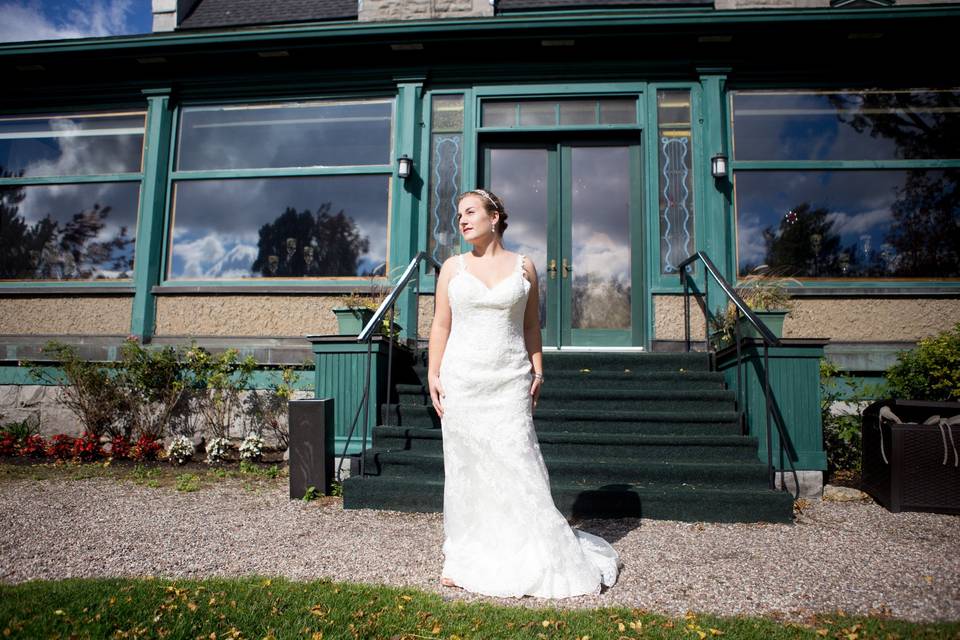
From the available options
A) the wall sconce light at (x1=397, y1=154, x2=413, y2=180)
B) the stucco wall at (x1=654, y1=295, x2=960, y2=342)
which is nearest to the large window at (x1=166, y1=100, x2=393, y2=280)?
the wall sconce light at (x1=397, y1=154, x2=413, y2=180)

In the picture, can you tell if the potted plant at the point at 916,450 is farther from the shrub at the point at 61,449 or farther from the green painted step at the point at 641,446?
the shrub at the point at 61,449

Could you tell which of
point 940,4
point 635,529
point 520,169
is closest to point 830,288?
point 940,4

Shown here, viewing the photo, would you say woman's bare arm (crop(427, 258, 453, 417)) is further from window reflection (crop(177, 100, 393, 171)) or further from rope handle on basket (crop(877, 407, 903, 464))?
window reflection (crop(177, 100, 393, 171))

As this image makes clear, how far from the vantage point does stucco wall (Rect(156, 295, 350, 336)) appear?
23.2ft

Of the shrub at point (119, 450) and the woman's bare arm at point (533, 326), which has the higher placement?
the woman's bare arm at point (533, 326)

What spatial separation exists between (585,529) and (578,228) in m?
4.08

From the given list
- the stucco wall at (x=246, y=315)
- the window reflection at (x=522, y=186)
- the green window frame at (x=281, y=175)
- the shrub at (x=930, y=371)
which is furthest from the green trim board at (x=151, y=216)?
the shrub at (x=930, y=371)

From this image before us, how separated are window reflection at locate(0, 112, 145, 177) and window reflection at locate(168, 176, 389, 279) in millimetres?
977

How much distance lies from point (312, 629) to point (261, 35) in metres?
6.78

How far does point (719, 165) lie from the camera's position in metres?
6.69

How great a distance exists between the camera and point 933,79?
22.9ft

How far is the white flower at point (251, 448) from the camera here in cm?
615

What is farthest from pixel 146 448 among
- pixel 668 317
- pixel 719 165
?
pixel 719 165

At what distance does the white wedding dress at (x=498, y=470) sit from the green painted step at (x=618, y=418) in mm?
1852
